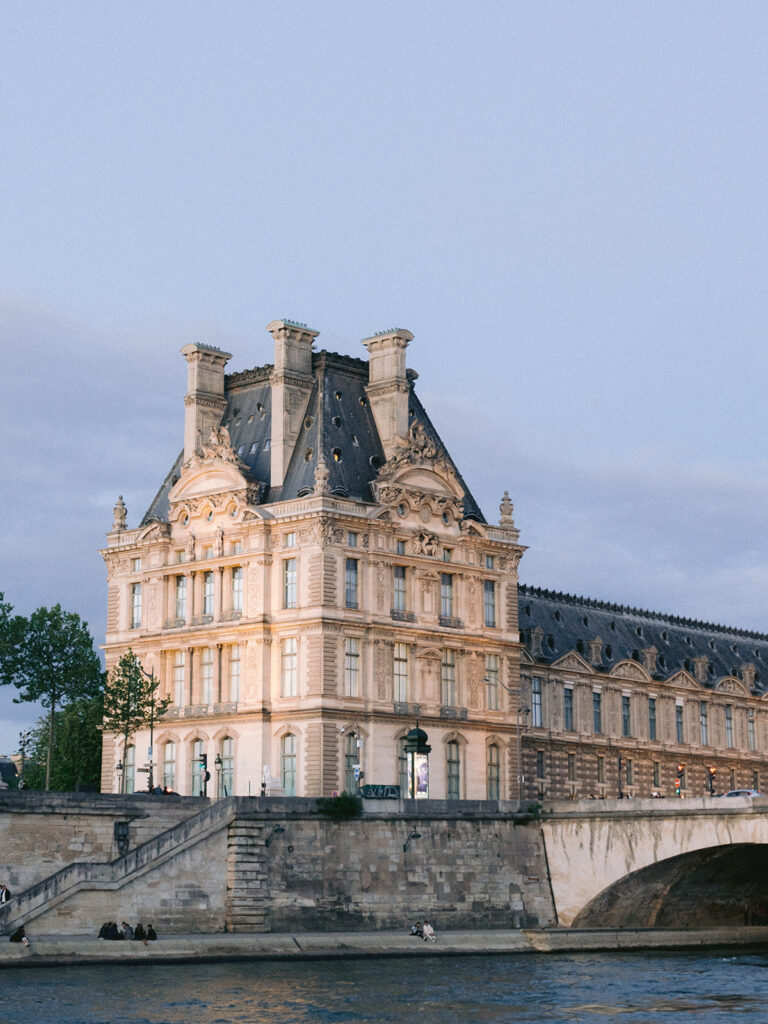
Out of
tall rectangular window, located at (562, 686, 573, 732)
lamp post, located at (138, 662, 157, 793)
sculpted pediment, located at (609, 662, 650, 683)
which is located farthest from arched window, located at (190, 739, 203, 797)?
sculpted pediment, located at (609, 662, 650, 683)

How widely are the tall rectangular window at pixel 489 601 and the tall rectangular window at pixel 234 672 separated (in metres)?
14.6

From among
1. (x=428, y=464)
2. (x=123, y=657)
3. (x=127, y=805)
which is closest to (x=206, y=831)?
(x=127, y=805)

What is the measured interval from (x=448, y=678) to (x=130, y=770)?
62.8 feet

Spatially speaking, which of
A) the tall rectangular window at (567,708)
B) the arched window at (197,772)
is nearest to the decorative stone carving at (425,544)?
the arched window at (197,772)

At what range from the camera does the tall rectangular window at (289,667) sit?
325 ft

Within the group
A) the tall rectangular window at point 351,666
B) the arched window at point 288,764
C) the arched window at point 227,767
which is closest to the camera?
the arched window at point 288,764

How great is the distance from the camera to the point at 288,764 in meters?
98.5

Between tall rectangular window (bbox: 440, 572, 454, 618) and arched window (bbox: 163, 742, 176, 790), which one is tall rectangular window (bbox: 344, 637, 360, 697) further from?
arched window (bbox: 163, 742, 176, 790)

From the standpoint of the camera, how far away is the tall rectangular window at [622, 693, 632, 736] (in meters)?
123

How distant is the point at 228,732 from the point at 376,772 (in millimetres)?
8542

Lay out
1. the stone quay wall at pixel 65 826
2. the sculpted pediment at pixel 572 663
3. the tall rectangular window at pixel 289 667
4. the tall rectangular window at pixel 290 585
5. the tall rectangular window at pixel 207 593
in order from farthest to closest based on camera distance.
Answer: the sculpted pediment at pixel 572 663, the tall rectangular window at pixel 207 593, the tall rectangular window at pixel 290 585, the tall rectangular window at pixel 289 667, the stone quay wall at pixel 65 826

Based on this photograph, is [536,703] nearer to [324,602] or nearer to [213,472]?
[324,602]

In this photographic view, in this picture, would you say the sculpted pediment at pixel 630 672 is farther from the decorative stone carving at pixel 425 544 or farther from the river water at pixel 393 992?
the river water at pixel 393 992

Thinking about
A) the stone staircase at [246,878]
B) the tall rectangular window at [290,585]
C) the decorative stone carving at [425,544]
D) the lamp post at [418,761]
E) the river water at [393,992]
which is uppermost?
the decorative stone carving at [425,544]
